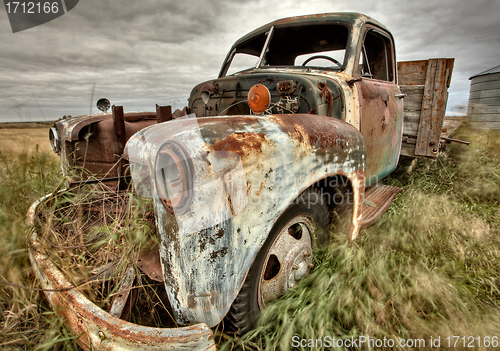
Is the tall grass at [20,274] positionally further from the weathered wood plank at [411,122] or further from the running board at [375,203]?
the weathered wood plank at [411,122]

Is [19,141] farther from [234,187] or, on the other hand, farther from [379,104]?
[379,104]

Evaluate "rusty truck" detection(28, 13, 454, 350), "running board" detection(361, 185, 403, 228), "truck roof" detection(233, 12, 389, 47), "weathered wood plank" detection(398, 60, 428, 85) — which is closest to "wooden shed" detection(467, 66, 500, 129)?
"weathered wood plank" detection(398, 60, 428, 85)

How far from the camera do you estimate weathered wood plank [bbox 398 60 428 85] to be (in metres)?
3.20

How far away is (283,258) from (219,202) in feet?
Result: 2.25

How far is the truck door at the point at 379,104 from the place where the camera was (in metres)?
2.18

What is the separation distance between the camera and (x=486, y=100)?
1099 centimetres

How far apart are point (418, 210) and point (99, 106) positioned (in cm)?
325

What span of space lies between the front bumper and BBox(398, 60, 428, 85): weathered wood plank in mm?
3594

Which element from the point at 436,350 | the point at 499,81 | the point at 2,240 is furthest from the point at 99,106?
Answer: the point at 499,81

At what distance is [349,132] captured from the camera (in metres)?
1.60

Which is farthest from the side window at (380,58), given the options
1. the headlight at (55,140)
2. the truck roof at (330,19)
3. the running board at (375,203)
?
the headlight at (55,140)

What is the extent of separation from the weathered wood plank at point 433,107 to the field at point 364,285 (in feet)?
3.05

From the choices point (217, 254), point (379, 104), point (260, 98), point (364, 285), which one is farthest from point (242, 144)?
point (379, 104)

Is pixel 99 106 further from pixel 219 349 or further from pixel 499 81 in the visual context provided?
pixel 499 81
